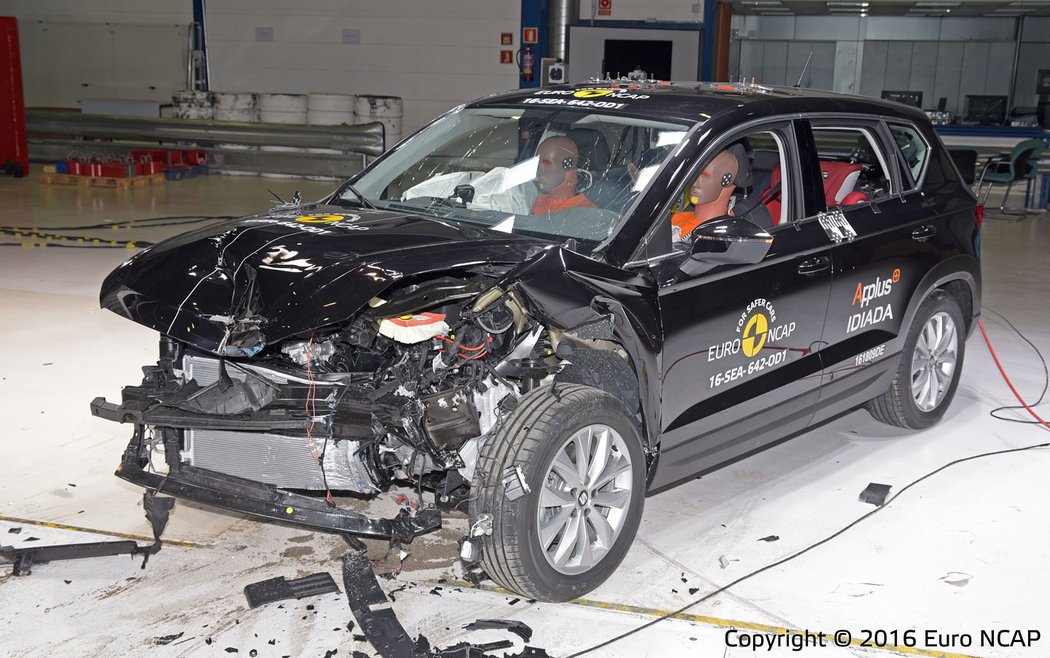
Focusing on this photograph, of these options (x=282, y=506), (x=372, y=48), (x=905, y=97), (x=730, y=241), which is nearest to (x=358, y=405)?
(x=282, y=506)

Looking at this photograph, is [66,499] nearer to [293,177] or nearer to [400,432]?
[400,432]

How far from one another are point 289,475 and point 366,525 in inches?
13.8

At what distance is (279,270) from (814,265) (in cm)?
213

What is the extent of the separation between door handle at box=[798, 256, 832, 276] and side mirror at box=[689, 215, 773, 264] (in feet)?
1.87

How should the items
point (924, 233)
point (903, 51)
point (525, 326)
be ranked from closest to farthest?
1. point (525, 326)
2. point (924, 233)
3. point (903, 51)

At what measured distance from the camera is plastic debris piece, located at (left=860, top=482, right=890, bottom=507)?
4418 millimetres

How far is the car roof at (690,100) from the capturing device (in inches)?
157

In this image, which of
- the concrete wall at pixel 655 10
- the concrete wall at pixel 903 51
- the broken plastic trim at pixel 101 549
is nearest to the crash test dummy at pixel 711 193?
the broken plastic trim at pixel 101 549

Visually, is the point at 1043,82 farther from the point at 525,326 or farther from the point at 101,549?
the point at 101,549

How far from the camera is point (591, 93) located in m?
4.34

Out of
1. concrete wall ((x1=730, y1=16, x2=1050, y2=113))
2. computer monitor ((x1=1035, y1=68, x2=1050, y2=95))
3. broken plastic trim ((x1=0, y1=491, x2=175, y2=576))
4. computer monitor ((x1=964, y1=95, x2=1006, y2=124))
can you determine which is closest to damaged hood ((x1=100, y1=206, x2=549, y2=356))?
broken plastic trim ((x1=0, y1=491, x2=175, y2=576))

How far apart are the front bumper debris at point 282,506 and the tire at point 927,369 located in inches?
107

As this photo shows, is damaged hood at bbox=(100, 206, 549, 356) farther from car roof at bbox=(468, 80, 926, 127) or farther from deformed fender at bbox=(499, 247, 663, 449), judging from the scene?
car roof at bbox=(468, 80, 926, 127)

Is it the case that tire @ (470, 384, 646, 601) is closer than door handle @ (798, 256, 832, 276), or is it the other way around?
tire @ (470, 384, 646, 601)
